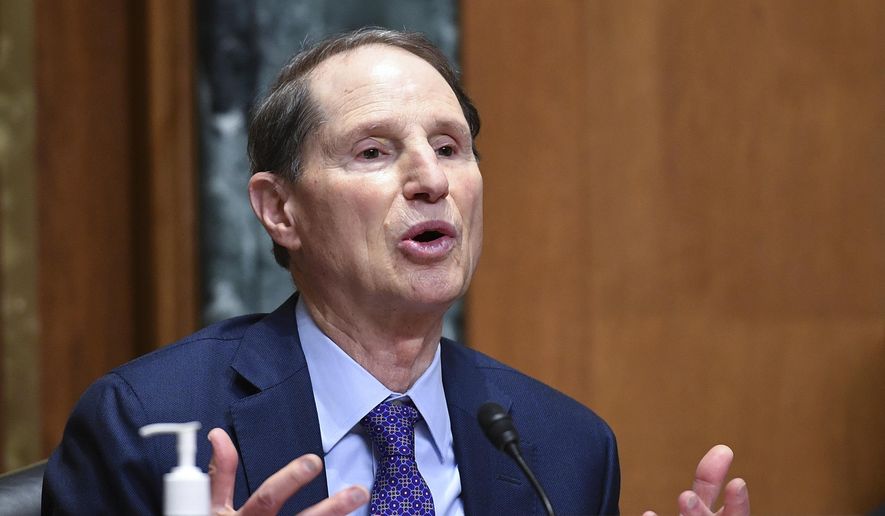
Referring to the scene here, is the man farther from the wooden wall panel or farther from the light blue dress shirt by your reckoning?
the wooden wall panel

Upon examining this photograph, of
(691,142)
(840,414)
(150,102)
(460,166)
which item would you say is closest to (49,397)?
(150,102)

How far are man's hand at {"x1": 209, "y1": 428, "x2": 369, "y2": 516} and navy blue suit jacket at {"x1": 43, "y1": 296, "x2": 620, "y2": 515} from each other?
37 cm

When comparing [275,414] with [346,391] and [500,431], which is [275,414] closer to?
[346,391]

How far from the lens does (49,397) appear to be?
3.11 meters

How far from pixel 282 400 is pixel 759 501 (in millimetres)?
1981

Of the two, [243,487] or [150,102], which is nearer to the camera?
[243,487]

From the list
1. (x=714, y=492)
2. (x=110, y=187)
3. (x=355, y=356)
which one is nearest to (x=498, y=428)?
(x=714, y=492)

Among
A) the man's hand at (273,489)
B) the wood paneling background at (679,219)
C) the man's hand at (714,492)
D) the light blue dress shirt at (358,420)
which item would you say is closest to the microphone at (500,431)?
the man's hand at (273,489)

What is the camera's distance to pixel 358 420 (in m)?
1.83

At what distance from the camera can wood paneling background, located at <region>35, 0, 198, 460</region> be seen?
313 centimetres

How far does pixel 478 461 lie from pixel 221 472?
0.67 metres

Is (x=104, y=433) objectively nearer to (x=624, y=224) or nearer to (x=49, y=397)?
(x=49, y=397)

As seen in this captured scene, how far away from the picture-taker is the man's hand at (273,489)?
131 cm

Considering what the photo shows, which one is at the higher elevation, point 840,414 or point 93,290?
point 93,290
